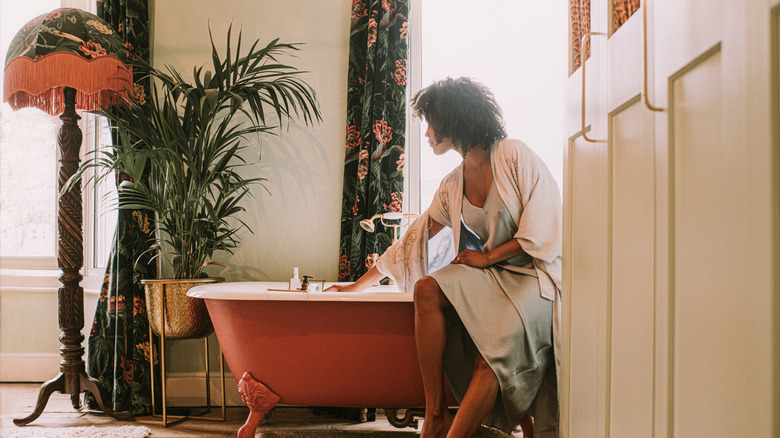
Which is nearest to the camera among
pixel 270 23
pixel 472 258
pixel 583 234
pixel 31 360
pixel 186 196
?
pixel 583 234

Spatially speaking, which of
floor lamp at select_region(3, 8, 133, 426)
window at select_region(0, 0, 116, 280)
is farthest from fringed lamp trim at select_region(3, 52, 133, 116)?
window at select_region(0, 0, 116, 280)

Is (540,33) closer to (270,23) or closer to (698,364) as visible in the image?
(270,23)

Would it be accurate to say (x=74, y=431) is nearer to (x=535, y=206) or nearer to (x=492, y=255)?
(x=492, y=255)

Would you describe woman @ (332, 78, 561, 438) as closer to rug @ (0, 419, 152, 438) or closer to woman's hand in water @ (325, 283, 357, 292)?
woman's hand in water @ (325, 283, 357, 292)

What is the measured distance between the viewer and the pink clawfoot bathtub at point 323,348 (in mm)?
1989

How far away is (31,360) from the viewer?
10.2 ft

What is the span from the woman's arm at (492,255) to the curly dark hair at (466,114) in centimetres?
41

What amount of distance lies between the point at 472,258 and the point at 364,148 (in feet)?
3.42

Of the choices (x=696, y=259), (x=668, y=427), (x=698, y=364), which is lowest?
(x=668, y=427)

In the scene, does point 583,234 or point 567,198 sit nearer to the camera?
point 583,234

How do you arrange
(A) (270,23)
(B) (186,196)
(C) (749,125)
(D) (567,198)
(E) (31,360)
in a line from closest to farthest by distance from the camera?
(C) (749,125) → (D) (567,198) → (B) (186,196) → (A) (270,23) → (E) (31,360)

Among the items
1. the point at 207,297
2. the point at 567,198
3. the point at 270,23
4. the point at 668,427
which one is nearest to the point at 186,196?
the point at 207,297

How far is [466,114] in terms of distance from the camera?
2008 millimetres

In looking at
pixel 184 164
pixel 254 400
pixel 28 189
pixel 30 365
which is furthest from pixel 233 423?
pixel 28 189
